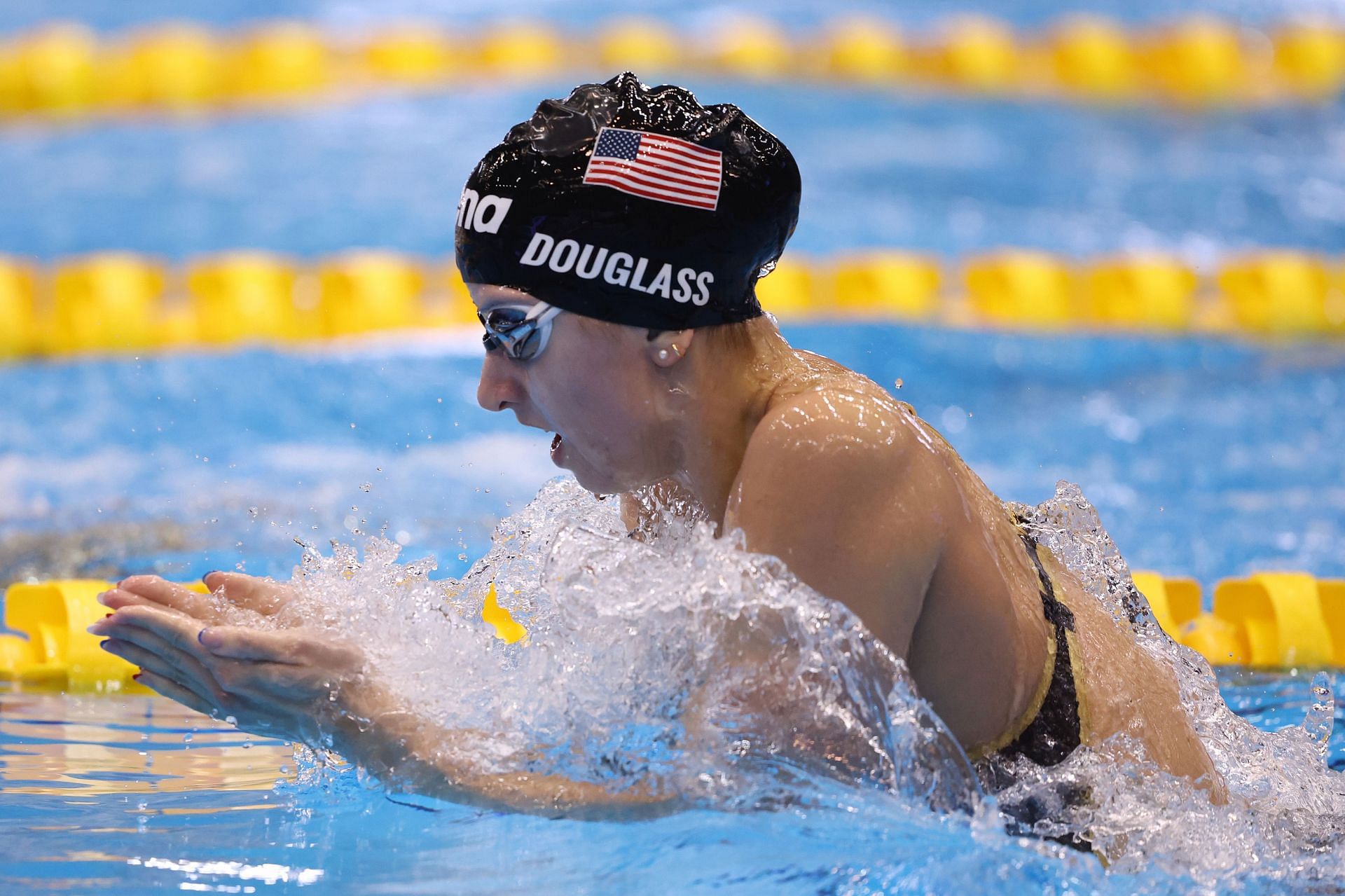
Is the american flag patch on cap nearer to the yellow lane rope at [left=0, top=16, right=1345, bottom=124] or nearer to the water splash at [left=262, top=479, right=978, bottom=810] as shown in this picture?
the water splash at [left=262, top=479, right=978, bottom=810]

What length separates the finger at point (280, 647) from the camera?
170cm

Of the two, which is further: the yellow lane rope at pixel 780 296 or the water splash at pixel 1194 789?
the yellow lane rope at pixel 780 296

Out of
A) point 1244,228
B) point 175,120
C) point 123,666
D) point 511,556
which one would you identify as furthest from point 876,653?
point 175,120

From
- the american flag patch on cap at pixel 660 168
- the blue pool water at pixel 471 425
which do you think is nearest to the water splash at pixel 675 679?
the blue pool water at pixel 471 425

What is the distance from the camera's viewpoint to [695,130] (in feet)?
5.96

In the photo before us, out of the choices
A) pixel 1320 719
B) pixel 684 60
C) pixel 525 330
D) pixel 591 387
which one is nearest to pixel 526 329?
pixel 525 330

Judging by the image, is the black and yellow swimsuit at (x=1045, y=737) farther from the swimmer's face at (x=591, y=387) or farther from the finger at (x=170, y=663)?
the finger at (x=170, y=663)

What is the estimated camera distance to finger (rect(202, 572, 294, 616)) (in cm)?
192

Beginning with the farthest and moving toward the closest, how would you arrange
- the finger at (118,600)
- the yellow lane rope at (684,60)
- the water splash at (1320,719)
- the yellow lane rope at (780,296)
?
the yellow lane rope at (684,60) < the yellow lane rope at (780,296) < the water splash at (1320,719) < the finger at (118,600)

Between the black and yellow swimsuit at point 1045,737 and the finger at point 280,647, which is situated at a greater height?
the finger at point 280,647

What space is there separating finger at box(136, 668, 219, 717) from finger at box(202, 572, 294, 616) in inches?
5.3

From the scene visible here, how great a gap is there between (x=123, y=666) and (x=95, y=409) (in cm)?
301

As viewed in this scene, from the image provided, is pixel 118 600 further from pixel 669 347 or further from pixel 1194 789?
pixel 1194 789

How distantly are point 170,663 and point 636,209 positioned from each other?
798 millimetres
